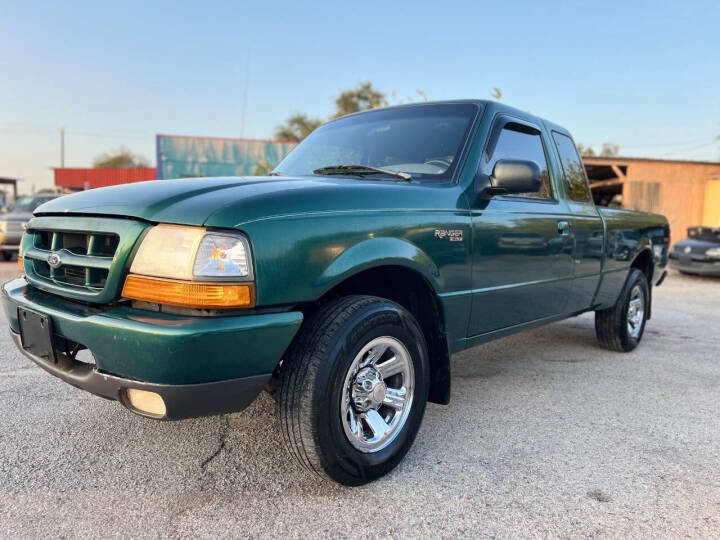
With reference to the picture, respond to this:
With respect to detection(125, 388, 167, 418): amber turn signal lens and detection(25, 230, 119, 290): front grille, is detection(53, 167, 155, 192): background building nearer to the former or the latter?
detection(25, 230, 119, 290): front grille

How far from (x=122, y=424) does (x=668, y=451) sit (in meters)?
2.86

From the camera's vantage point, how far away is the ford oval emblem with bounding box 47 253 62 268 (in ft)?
7.07

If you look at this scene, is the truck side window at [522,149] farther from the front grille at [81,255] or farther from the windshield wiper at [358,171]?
the front grille at [81,255]

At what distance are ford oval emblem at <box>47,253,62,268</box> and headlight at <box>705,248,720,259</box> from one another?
1237 centimetres

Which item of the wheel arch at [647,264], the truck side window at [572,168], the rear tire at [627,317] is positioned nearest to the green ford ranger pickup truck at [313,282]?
the truck side window at [572,168]

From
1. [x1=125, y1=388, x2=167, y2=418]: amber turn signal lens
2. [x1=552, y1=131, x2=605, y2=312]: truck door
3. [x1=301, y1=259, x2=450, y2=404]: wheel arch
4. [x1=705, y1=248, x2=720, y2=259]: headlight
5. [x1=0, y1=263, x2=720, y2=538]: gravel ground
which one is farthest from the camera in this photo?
[x1=705, y1=248, x2=720, y2=259]: headlight

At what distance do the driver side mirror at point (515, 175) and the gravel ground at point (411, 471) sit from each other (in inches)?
52.4

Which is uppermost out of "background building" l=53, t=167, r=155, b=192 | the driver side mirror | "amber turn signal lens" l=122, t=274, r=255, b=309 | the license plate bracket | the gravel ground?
"background building" l=53, t=167, r=155, b=192

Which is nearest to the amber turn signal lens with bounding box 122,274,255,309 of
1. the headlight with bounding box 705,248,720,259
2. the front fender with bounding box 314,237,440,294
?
the front fender with bounding box 314,237,440,294

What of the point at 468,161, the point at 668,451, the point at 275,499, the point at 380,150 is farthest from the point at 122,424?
the point at 668,451

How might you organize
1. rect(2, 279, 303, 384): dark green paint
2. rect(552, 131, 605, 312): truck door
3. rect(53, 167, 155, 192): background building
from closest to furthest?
rect(2, 279, 303, 384): dark green paint, rect(552, 131, 605, 312): truck door, rect(53, 167, 155, 192): background building

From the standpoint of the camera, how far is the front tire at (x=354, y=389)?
2.03 metres

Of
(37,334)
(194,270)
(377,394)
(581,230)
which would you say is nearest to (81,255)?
(37,334)

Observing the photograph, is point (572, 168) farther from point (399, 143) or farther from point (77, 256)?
point (77, 256)
